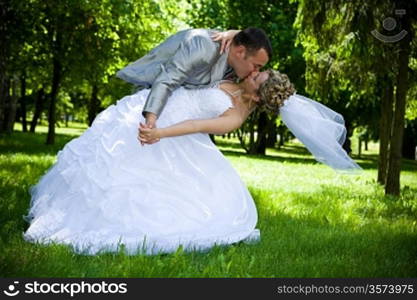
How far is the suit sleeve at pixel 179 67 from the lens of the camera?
16.3ft

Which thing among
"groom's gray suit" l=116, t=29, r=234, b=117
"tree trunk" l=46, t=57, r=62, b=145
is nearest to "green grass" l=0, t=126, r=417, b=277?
"groom's gray suit" l=116, t=29, r=234, b=117

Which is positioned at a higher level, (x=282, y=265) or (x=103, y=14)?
(x=103, y=14)

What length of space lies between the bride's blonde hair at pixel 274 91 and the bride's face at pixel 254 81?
0.04 meters

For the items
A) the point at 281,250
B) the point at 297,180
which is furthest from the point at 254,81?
the point at 297,180

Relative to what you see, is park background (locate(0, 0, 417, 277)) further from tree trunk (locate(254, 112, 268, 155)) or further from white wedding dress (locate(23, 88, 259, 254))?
tree trunk (locate(254, 112, 268, 155))

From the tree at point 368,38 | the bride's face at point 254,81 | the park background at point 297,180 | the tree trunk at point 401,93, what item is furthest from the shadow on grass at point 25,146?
the bride's face at point 254,81

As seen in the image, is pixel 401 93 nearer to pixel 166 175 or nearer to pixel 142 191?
pixel 166 175

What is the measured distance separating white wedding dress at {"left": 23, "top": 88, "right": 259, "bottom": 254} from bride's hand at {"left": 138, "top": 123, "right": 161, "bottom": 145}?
1.35 ft

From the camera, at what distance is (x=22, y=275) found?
381 cm

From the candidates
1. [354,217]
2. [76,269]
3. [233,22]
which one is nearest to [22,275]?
[76,269]

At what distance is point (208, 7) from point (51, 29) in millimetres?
8580

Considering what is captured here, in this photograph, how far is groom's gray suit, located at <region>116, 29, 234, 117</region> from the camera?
16.4ft

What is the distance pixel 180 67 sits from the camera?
16.5 ft

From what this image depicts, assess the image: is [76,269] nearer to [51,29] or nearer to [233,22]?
[51,29]
